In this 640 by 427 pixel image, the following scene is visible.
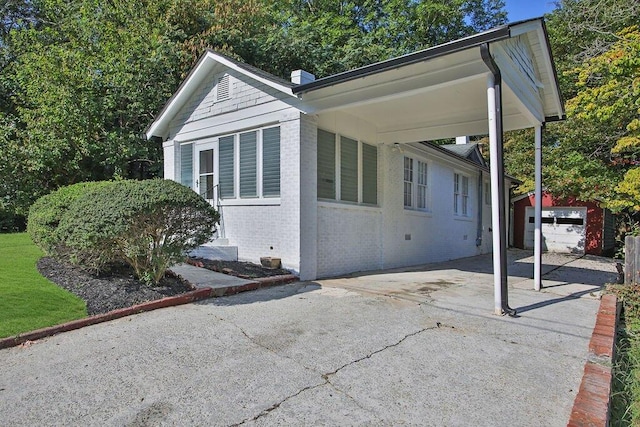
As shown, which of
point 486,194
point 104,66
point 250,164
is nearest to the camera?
point 250,164

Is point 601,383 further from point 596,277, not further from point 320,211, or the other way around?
point 596,277

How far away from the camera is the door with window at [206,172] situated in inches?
391

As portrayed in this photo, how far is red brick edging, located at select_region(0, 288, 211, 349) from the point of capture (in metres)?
4.28

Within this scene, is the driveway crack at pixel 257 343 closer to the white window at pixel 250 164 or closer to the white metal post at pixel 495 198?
the white metal post at pixel 495 198

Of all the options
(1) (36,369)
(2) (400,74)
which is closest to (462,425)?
(1) (36,369)

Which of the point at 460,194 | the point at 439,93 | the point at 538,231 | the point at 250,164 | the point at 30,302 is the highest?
the point at 439,93

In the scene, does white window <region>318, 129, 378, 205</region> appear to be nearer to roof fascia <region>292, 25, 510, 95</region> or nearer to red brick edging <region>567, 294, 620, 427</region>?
roof fascia <region>292, 25, 510, 95</region>

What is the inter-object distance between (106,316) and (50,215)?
3.44m

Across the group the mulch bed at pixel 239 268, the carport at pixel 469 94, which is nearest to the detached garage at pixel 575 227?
the carport at pixel 469 94

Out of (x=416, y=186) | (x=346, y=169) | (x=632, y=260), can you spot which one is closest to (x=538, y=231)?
(x=632, y=260)

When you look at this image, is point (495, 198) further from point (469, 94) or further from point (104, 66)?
point (104, 66)

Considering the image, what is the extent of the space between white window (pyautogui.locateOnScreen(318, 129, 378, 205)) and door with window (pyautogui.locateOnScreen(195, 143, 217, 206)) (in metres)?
2.93

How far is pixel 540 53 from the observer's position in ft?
24.6

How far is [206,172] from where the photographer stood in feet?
33.4
